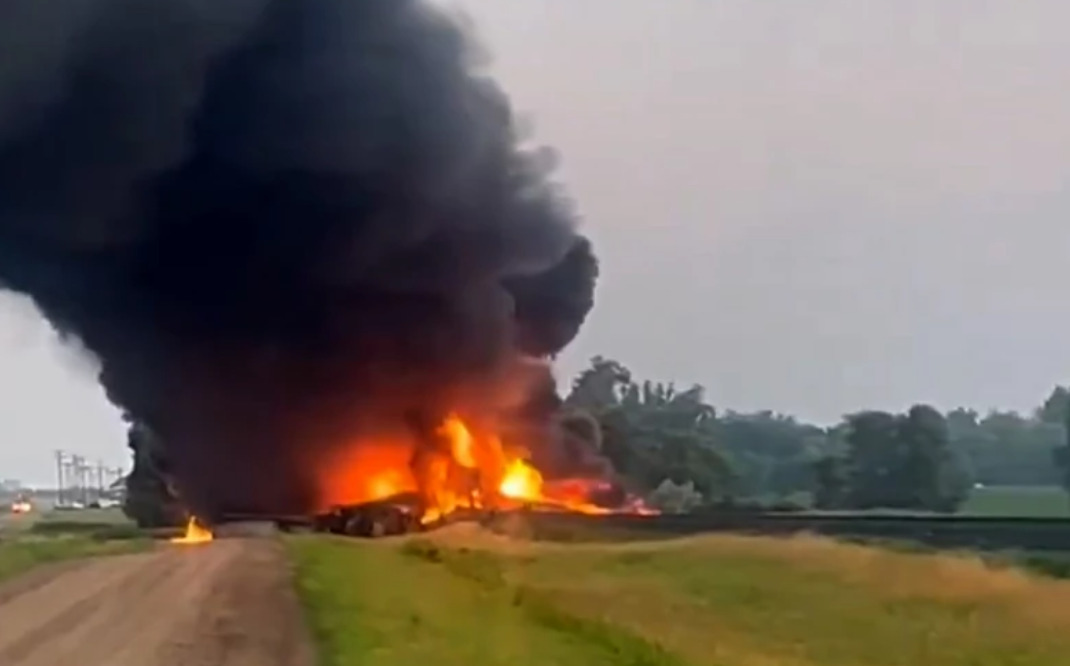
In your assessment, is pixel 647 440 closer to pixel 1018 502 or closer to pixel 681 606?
pixel 1018 502

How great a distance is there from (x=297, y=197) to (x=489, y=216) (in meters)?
6.91

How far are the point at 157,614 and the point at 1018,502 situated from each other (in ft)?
146

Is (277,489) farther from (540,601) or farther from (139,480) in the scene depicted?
(540,601)

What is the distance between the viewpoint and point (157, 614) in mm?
22625

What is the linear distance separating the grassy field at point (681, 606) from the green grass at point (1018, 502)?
12.2 meters

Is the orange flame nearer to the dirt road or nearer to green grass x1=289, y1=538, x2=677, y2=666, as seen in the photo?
the dirt road

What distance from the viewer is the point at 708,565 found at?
108 ft

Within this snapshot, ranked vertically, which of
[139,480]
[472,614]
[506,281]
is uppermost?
[506,281]

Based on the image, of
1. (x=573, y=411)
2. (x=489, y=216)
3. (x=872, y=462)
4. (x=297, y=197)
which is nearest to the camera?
(x=297, y=197)

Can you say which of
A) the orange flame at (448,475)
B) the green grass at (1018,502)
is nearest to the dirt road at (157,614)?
the orange flame at (448,475)

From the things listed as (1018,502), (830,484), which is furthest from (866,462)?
(1018,502)

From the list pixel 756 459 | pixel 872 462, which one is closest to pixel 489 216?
pixel 872 462

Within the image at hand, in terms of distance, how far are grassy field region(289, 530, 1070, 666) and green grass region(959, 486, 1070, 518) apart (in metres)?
12.2

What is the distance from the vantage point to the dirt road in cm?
1778
